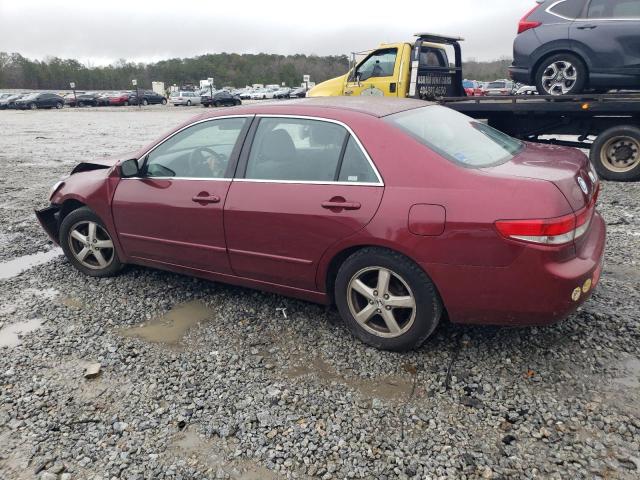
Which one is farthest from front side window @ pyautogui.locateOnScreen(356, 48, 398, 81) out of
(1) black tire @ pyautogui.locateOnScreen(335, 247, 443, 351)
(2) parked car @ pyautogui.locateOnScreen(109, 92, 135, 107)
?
(2) parked car @ pyautogui.locateOnScreen(109, 92, 135, 107)

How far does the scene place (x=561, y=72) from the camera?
8.47m

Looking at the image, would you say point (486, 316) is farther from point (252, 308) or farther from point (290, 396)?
point (252, 308)

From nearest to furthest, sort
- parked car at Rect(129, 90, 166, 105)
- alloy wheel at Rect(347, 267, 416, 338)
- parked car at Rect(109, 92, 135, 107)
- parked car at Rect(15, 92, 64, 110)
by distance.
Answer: alloy wheel at Rect(347, 267, 416, 338) < parked car at Rect(15, 92, 64, 110) < parked car at Rect(109, 92, 135, 107) < parked car at Rect(129, 90, 166, 105)

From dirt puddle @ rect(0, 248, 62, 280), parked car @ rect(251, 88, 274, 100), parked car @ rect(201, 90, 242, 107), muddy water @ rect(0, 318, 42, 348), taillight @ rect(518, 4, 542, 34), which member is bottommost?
parked car @ rect(251, 88, 274, 100)

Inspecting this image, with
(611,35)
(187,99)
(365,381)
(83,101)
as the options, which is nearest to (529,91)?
(611,35)

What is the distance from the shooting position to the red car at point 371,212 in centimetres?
291

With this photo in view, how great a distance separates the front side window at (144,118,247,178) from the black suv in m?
6.41

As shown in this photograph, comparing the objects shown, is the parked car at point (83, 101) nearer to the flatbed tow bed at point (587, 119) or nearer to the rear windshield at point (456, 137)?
the flatbed tow bed at point (587, 119)

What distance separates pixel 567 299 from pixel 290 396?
166 centimetres

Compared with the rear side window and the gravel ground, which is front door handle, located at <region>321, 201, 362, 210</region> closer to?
the gravel ground

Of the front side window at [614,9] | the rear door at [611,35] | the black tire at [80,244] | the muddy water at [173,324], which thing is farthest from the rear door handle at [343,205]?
the front side window at [614,9]

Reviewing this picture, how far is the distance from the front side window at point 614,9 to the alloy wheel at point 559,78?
0.79 m

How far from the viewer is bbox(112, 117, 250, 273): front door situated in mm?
3898

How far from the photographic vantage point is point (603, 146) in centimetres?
805
